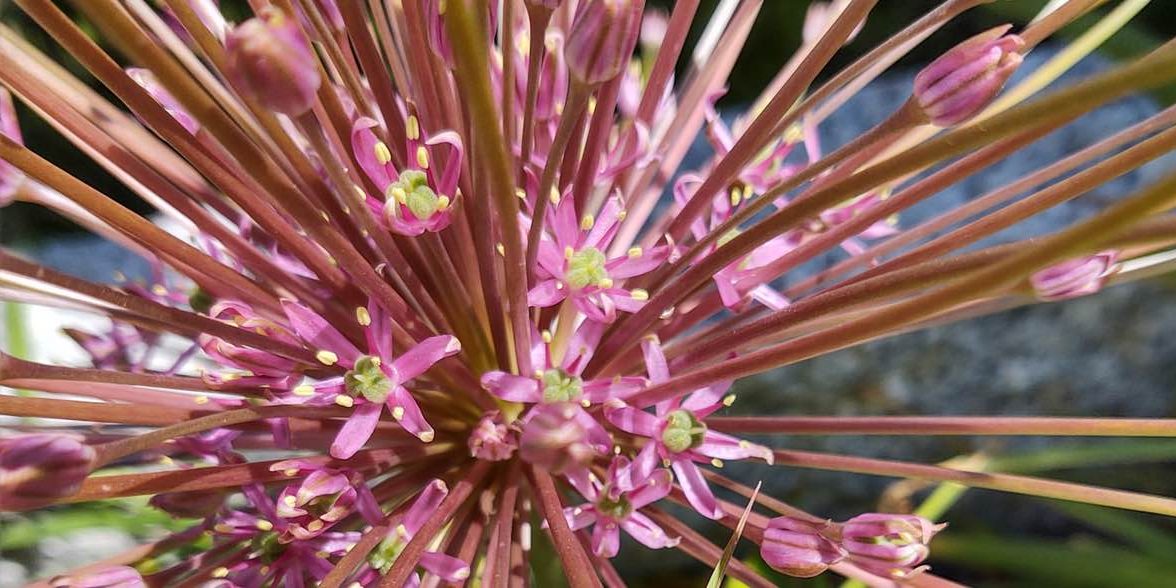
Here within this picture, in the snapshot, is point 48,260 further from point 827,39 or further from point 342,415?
point 827,39

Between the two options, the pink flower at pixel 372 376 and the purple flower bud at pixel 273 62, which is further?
the pink flower at pixel 372 376

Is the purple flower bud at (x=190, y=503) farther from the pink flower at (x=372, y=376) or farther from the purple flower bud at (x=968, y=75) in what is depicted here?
the purple flower bud at (x=968, y=75)

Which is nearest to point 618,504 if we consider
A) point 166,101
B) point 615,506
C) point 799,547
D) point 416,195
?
point 615,506

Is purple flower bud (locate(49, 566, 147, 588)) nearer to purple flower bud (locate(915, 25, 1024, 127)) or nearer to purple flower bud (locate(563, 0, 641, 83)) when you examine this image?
purple flower bud (locate(563, 0, 641, 83))

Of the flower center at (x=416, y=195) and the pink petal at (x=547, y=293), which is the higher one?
the flower center at (x=416, y=195)

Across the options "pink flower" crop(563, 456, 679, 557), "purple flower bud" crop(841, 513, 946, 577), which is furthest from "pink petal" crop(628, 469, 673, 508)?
"purple flower bud" crop(841, 513, 946, 577)

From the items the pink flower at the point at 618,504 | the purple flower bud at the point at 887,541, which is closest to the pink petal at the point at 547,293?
the pink flower at the point at 618,504

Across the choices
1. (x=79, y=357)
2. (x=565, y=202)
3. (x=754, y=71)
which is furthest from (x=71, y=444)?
(x=754, y=71)

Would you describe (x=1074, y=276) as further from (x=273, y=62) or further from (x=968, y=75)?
(x=273, y=62)

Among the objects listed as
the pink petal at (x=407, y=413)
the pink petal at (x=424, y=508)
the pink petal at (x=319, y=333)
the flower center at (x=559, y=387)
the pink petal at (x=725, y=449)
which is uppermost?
the pink petal at (x=725, y=449)
